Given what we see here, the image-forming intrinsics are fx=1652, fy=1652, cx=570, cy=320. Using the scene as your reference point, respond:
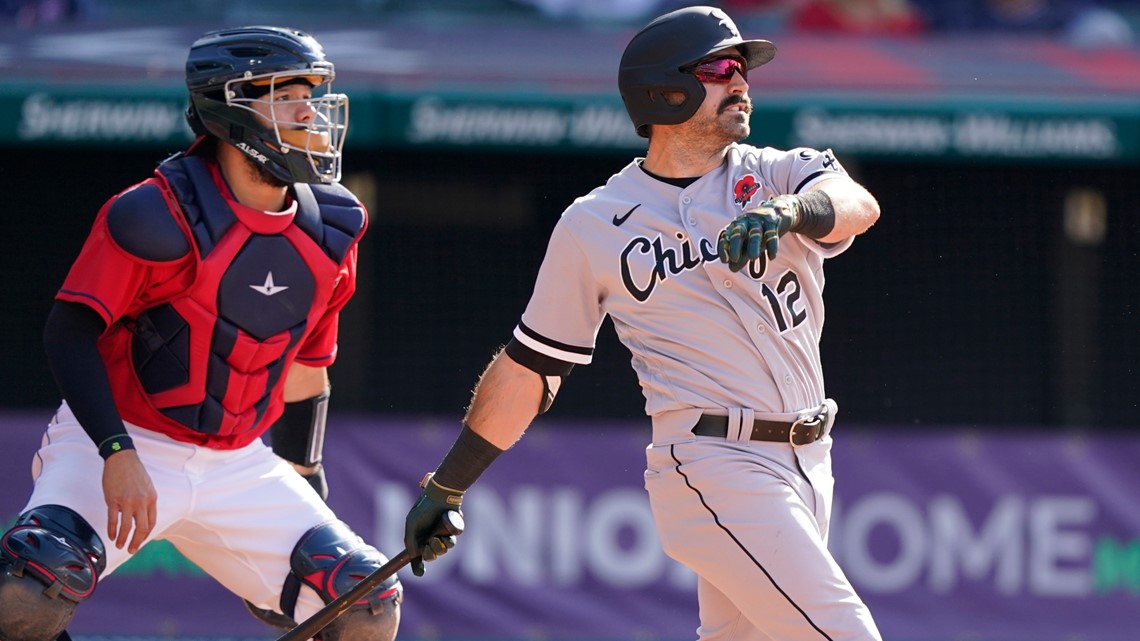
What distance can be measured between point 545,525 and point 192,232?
11.9ft

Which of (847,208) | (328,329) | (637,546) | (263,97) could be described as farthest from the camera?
(637,546)

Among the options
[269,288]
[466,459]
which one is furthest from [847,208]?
[269,288]

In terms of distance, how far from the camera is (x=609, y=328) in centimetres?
878

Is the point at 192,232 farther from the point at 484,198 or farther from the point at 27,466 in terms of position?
the point at 484,198

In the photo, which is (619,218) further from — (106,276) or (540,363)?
(106,276)

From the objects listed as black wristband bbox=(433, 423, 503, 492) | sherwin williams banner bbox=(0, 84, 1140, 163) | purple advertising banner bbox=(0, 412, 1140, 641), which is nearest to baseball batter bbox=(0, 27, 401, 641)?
black wristband bbox=(433, 423, 503, 492)

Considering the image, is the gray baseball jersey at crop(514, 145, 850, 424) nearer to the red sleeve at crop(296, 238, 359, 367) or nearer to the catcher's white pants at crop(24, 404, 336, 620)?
the red sleeve at crop(296, 238, 359, 367)

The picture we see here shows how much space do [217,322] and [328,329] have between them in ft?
1.38

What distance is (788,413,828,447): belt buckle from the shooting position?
3.80 metres

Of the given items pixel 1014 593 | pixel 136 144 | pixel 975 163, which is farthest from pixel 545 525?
pixel 975 163

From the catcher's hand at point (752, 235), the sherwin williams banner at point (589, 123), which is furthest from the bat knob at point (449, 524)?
the sherwin williams banner at point (589, 123)

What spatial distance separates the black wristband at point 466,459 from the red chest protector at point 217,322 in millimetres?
516

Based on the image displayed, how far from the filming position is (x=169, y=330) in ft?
13.3

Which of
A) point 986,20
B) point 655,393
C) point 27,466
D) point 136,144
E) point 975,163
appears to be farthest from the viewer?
point 986,20
